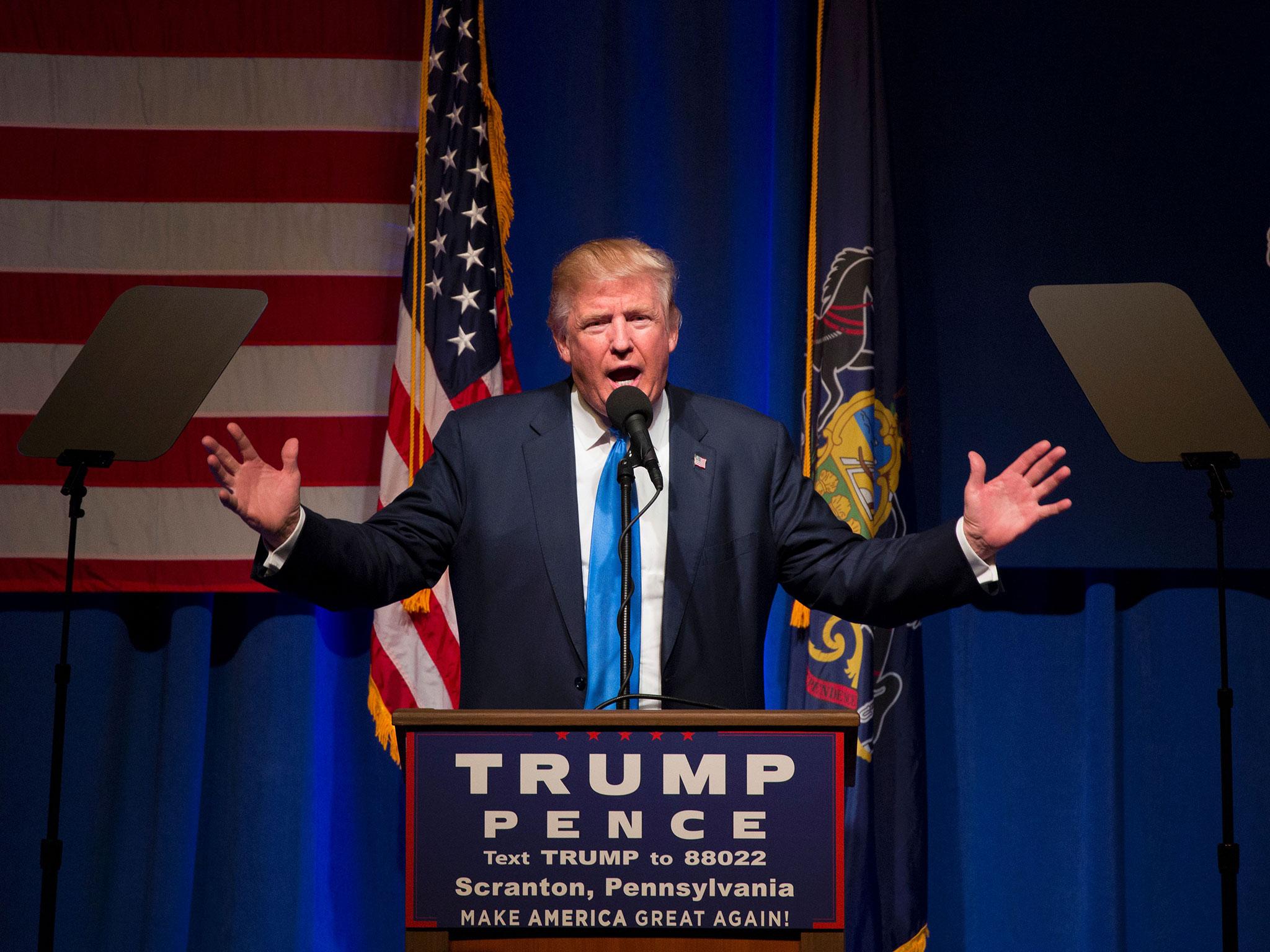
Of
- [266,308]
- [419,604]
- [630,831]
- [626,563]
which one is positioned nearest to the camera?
[630,831]

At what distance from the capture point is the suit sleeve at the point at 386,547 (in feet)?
6.82

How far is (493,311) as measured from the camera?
3537 millimetres

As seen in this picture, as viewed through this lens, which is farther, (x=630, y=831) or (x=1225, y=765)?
(x=1225, y=765)

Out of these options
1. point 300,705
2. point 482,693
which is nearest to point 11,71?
point 300,705

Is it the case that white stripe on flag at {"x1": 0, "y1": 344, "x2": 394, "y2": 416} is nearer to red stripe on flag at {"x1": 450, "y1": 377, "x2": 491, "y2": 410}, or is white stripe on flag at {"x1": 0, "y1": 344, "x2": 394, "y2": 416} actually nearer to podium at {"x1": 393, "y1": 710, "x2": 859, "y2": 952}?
red stripe on flag at {"x1": 450, "y1": 377, "x2": 491, "y2": 410}

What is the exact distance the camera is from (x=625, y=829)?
1.64 meters

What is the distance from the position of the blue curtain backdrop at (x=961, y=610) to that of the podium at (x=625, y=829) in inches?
82.9

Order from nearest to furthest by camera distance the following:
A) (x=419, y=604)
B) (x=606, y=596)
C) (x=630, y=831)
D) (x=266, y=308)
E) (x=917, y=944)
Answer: (x=630, y=831) < (x=606, y=596) < (x=917, y=944) < (x=419, y=604) < (x=266, y=308)

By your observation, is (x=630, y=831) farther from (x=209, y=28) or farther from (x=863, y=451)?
(x=209, y=28)

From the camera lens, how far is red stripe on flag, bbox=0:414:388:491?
356 centimetres

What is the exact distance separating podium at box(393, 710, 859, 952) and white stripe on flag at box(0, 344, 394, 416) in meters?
2.13

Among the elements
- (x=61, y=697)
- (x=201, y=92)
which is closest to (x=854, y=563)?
(x=61, y=697)

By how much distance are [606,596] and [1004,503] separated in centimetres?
73

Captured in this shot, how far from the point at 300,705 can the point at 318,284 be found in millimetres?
1261
